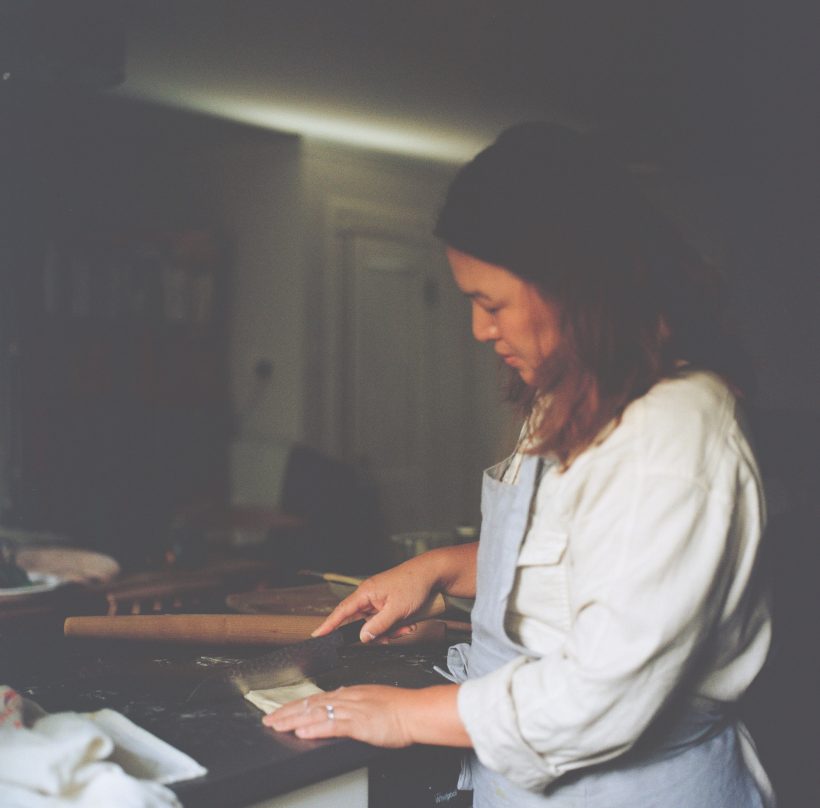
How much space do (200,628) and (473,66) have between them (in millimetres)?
3186

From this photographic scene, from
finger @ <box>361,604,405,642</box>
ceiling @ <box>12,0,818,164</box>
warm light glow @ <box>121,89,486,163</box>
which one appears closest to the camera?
finger @ <box>361,604,405,642</box>

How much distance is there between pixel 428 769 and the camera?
1.22 m

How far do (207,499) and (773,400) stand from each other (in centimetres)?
302

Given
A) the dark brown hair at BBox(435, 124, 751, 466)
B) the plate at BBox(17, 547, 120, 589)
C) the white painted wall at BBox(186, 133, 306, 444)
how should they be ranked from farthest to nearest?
A: the white painted wall at BBox(186, 133, 306, 444), the plate at BBox(17, 547, 120, 589), the dark brown hair at BBox(435, 124, 751, 466)

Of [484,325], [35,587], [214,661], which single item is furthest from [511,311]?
[35,587]

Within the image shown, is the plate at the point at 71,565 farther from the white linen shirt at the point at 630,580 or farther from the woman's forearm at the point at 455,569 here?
the white linen shirt at the point at 630,580

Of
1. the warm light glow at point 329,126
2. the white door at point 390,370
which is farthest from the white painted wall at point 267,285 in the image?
the white door at point 390,370

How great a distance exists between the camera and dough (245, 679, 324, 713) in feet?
3.91

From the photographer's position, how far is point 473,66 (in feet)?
13.2

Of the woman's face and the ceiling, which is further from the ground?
the ceiling

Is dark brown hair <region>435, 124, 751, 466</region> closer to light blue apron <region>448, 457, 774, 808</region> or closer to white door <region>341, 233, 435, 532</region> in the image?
light blue apron <region>448, 457, 774, 808</region>

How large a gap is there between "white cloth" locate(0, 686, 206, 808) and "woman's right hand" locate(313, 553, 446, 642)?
1.13 ft

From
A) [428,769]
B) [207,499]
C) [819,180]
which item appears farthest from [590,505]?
[819,180]

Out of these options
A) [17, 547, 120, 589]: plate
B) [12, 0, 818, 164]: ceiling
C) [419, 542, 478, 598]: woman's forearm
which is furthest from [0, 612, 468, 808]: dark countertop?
[12, 0, 818, 164]: ceiling
